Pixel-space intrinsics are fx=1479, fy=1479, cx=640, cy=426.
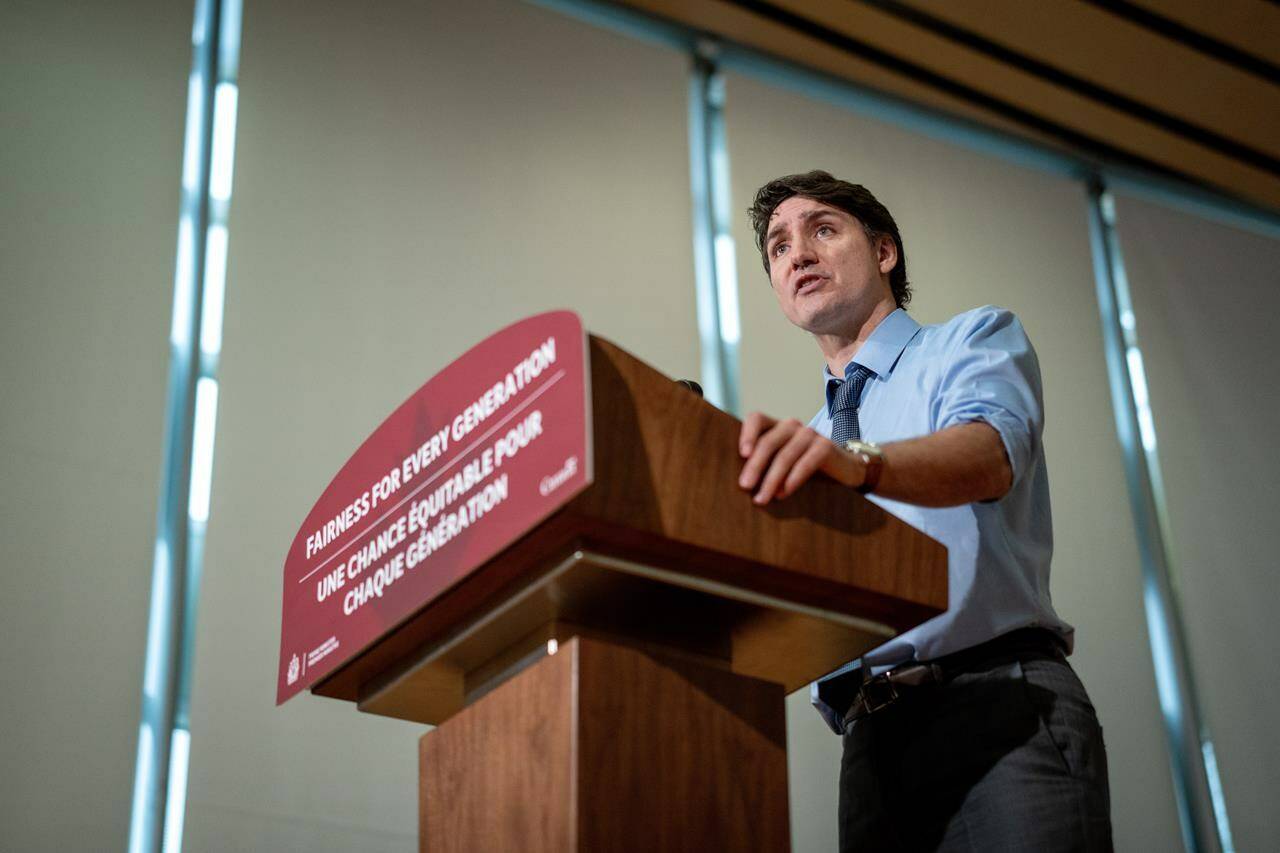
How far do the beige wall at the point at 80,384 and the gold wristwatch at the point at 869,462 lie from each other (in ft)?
5.44

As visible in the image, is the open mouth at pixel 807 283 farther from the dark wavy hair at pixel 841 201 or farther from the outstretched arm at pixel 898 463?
the outstretched arm at pixel 898 463

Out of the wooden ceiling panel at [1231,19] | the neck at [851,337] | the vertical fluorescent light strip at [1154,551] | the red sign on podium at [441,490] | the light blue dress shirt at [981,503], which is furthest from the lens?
the wooden ceiling panel at [1231,19]

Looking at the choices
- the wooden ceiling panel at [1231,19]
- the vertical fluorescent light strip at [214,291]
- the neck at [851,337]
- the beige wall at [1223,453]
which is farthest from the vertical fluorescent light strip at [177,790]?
the wooden ceiling panel at [1231,19]

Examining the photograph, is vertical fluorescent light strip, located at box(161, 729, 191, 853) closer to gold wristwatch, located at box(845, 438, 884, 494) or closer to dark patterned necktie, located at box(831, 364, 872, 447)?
dark patterned necktie, located at box(831, 364, 872, 447)

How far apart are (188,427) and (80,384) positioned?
0.67 ft

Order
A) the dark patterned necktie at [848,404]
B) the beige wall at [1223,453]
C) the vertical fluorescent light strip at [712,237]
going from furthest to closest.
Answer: the beige wall at [1223,453] → the vertical fluorescent light strip at [712,237] → the dark patterned necktie at [848,404]

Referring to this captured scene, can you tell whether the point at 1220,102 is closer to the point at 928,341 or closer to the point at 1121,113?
the point at 1121,113

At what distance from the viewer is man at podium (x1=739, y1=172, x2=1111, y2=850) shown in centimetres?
136

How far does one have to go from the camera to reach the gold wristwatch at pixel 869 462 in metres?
1.25

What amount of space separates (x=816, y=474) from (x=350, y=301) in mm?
2055

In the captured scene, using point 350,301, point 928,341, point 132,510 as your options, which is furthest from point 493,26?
point 928,341

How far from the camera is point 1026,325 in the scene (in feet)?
13.1

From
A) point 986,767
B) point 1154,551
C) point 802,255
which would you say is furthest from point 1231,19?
point 986,767

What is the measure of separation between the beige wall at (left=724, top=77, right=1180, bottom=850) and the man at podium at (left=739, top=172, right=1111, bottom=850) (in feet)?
5.30
